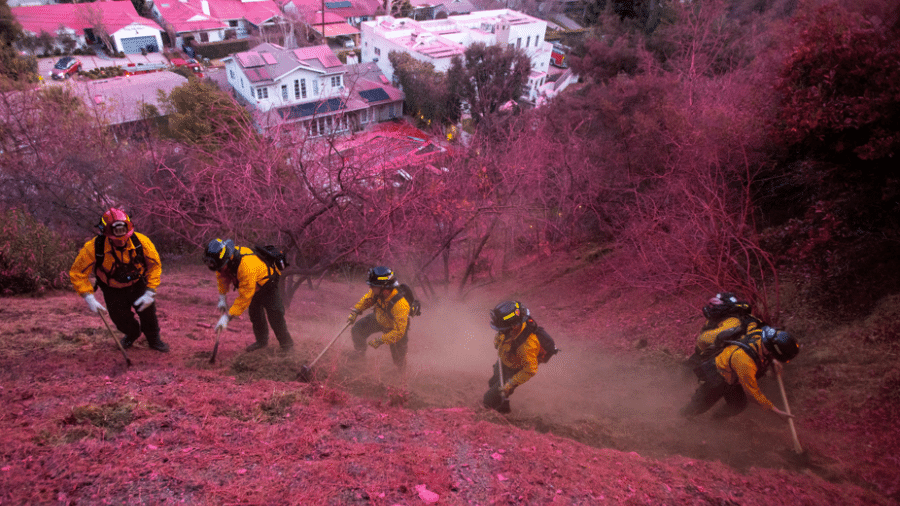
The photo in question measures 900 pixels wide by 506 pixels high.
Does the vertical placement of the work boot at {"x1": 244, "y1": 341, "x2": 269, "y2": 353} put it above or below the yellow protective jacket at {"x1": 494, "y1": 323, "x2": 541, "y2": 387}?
below

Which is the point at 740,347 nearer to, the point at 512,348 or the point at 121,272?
the point at 512,348

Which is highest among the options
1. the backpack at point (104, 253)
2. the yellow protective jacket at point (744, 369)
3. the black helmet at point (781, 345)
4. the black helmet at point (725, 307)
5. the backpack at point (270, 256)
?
the backpack at point (104, 253)

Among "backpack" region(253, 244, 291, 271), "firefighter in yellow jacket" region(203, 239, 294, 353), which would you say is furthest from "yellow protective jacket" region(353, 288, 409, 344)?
"backpack" region(253, 244, 291, 271)

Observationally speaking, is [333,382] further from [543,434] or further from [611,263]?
[611,263]

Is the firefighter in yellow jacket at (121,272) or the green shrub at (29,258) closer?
the firefighter in yellow jacket at (121,272)

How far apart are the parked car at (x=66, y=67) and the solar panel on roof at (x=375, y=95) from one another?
1926cm

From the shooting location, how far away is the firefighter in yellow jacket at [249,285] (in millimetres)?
4875

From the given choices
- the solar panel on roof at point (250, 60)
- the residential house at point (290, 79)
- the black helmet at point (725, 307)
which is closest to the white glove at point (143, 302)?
the black helmet at point (725, 307)

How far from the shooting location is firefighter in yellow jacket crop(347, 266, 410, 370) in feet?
18.0

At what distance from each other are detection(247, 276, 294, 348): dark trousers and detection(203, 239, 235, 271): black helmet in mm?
625

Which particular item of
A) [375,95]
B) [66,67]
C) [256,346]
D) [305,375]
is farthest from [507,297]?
[66,67]

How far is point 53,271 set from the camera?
7.25m

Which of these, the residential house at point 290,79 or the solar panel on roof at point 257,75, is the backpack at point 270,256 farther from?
the solar panel on roof at point 257,75

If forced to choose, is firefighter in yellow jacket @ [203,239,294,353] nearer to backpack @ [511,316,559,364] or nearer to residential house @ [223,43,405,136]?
backpack @ [511,316,559,364]
